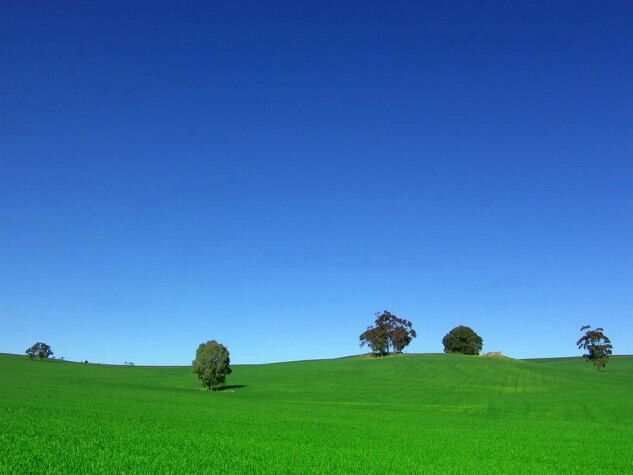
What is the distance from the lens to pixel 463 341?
138250mm

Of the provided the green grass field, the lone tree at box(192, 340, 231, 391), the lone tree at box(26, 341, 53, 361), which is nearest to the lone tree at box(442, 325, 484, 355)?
the green grass field

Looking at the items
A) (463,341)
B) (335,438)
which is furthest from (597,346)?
(335,438)

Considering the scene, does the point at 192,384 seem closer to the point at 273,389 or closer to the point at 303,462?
the point at 273,389

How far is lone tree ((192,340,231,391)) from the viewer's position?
217ft

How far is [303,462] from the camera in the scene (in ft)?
54.3

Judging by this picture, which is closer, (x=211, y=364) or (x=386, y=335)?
(x=211, y=364)

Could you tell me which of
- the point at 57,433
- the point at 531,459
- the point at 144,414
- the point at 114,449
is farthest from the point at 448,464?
the point at 144,414

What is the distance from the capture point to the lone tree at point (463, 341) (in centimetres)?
13700

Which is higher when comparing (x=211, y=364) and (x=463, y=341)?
(x=463, y=341)

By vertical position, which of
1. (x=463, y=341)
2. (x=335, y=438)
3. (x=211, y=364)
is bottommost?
(x=335, y=438)

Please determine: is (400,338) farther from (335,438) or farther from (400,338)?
(335,438)

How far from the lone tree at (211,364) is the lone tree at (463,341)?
89.0m

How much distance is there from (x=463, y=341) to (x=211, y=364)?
303ft

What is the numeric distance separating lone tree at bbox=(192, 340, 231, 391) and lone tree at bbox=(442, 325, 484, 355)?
88985 mm
